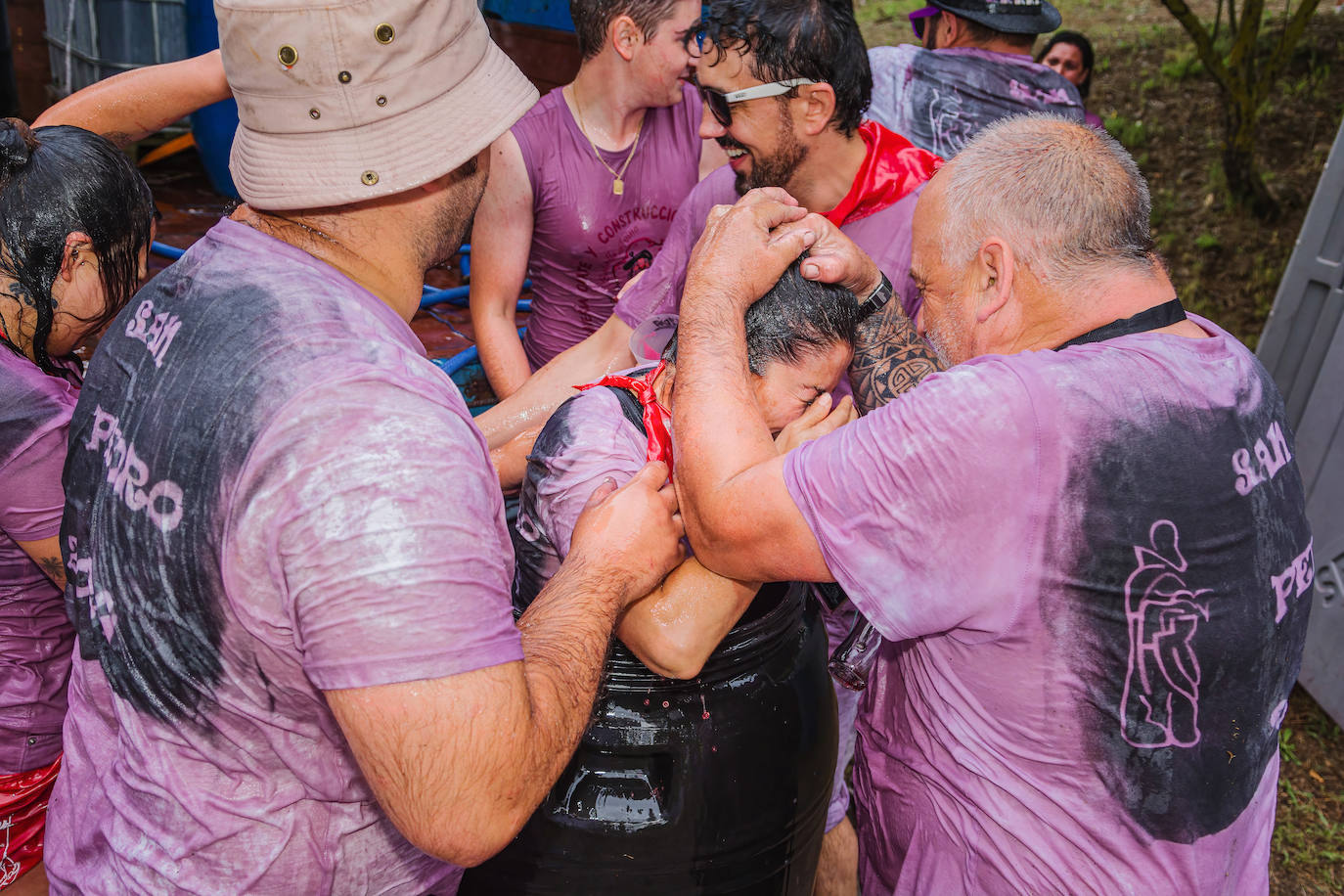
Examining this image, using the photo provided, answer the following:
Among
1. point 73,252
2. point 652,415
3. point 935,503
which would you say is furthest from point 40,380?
point 935,503

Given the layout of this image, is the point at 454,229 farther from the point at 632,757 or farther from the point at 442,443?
the point at 632,757

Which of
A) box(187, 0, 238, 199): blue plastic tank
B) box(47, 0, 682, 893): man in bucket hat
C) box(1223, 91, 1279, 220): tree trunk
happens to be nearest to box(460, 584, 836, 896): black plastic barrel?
box(47, 0, 682, 893): man in bucket hat

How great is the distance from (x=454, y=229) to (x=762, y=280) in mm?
756

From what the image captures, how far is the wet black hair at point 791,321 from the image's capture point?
240 centimetres

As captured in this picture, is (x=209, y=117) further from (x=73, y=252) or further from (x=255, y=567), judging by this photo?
(x=255, y=567)

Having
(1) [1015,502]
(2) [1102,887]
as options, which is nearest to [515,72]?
(1) [1015,502]

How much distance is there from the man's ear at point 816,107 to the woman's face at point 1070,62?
13.8ft

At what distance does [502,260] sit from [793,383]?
1.95 m

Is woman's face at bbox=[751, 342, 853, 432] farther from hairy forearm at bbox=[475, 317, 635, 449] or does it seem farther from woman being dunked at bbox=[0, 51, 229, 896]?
woman being dunked at bbox=[0, 51, 229, 896]

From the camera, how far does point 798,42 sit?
3207 millimetres

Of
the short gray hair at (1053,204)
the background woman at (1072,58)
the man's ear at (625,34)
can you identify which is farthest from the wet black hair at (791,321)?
the background woman at (1072,58)

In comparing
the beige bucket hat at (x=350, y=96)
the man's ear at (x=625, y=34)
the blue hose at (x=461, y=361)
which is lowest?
the blue hose at (x=461, y=361)

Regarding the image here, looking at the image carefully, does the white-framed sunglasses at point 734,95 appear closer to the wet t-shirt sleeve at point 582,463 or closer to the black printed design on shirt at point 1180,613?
the wet t-shirt sleeve at point 582,463

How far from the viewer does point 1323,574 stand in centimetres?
470
